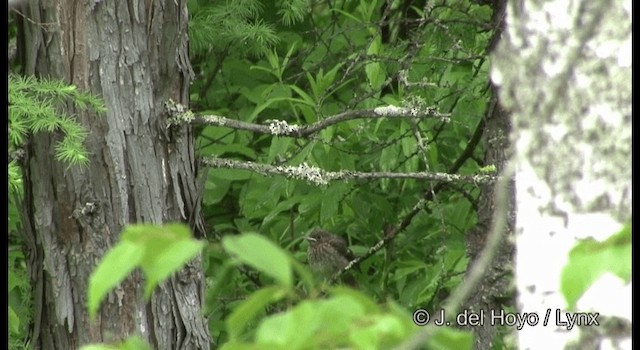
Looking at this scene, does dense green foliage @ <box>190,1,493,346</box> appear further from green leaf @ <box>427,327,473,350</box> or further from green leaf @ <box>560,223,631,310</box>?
green leaf @ <box>560,223,631,310</box>

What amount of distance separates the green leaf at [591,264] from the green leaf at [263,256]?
0.37 meters

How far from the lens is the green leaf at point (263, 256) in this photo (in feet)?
4.54

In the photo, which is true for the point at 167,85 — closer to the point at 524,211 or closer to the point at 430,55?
the point at 430,55

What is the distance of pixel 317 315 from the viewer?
1480 millimetres

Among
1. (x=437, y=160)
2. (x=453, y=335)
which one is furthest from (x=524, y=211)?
(x=437, y=160)

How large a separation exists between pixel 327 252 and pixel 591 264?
12.0 ft

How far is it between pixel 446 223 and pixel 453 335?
3003 millimetres

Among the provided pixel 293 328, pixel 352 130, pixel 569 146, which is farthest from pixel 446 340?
pixel 352 130

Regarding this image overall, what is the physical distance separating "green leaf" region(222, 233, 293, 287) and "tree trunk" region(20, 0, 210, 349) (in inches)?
71.3

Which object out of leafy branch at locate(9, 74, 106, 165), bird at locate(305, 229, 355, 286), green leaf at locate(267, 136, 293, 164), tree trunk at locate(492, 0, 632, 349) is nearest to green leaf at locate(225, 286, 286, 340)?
tree trunk at locate(492, 0, 632, 349)

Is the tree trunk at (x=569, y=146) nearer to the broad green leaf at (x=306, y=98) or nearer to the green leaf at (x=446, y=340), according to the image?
the green leaf at (x=446, y=340)

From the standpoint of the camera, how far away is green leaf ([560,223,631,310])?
142 cm

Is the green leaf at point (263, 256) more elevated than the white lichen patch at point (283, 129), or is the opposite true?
the white lichen patch at point (283, 129)

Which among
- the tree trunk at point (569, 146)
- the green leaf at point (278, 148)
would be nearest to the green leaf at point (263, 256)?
the tree trunk at point (569, 146)
